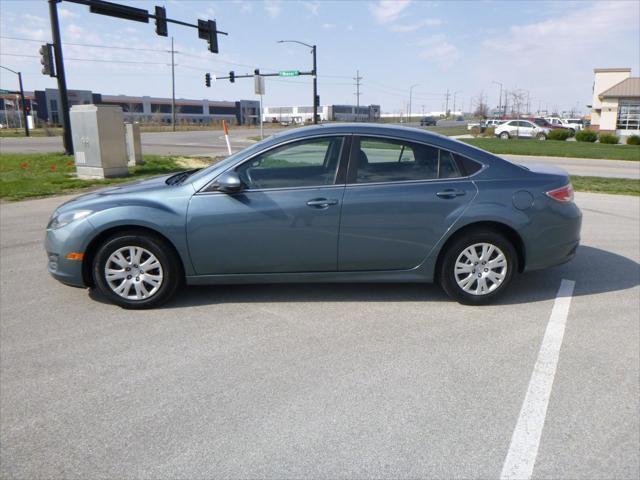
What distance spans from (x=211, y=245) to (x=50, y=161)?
1500 centimetres

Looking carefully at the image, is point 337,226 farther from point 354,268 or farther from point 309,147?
point 309,147

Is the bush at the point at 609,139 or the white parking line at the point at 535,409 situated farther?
the bush at the point at 609,139

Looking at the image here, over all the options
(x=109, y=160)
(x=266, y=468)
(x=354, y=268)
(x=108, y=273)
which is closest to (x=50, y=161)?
(x=109, y=160)

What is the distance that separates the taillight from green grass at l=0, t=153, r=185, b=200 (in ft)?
34.0

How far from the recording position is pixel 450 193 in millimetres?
4664

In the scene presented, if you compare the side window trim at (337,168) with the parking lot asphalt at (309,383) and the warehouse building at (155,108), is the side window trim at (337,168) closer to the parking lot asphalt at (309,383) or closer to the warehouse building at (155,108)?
the parking lot asphalt at (309,383)

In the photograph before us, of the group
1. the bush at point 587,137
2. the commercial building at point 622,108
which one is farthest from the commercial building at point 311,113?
the bush at point 587,137

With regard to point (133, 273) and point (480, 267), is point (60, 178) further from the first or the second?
point (480, 267)

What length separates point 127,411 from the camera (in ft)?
10.1

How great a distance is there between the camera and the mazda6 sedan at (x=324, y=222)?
14.9 ft

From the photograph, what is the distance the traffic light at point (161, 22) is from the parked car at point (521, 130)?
2987 cm

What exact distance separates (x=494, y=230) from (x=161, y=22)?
20099 millimetres

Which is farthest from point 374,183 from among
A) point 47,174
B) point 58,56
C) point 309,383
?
point 58,56

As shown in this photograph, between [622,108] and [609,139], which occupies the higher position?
[622,108]
